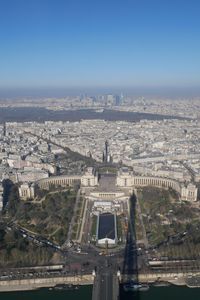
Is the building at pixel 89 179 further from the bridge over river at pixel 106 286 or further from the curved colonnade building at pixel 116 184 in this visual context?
the bridge over river at pixel 106 286

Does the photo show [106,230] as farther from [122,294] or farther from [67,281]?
[122,294]

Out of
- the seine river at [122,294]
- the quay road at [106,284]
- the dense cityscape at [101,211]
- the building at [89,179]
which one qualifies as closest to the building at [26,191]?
the dense cityscape at [101,211]

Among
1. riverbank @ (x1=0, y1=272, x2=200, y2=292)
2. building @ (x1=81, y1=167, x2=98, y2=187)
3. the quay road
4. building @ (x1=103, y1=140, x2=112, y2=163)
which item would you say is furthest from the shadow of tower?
building @ (x1=103, y1=140, x2=112, y2=163)

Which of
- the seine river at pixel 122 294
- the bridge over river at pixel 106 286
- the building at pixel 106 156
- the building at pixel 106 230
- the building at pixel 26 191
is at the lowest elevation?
the seine river at pixel 122 294

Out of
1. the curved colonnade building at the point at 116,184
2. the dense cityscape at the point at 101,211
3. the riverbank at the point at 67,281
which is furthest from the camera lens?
the curved colonnade building at the point at 116,184

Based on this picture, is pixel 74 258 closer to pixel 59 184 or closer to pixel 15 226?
pixel 15 226

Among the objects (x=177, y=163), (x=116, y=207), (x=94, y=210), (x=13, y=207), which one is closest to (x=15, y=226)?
(x=13, y=207)

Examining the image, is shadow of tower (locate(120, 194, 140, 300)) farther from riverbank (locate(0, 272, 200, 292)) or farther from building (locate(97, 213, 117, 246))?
building (locate(97, 213, 117, 246))

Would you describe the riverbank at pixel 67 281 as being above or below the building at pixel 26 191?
below
